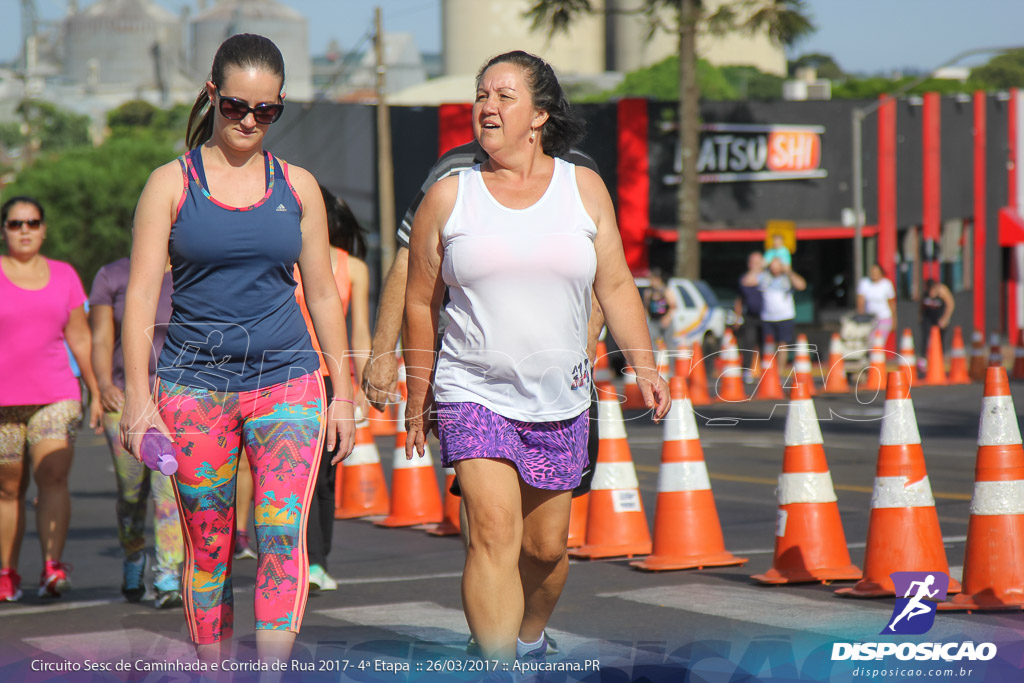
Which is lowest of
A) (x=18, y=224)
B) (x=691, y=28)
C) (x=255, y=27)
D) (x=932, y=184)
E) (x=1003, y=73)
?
(x=18, y=224)

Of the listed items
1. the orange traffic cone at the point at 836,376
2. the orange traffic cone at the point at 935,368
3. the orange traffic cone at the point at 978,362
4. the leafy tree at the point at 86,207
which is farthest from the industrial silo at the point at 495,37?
the orange traffic cone at the point at 836,376

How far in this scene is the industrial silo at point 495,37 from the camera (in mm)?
119562

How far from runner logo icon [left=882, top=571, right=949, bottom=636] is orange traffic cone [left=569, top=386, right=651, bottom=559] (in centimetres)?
194

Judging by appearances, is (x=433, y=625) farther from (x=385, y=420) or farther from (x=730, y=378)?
(x=730, y=378)

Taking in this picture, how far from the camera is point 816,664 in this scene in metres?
4.70

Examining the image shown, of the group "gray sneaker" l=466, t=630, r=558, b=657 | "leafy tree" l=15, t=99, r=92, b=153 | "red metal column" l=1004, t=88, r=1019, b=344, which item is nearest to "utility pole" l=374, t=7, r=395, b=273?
"red metal column" l=1004, t=88, r=1019, b=344

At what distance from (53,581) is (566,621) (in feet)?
8.59

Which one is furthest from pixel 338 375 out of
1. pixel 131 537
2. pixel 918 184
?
pixel 918 184

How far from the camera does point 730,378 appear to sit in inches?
837

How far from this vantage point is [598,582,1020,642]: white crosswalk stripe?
5.20 m

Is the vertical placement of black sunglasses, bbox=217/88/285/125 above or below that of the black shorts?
above

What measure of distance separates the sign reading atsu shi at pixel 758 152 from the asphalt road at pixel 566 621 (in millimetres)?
23632

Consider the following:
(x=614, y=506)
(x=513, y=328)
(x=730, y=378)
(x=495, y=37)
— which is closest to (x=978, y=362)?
(x=730, y=378)

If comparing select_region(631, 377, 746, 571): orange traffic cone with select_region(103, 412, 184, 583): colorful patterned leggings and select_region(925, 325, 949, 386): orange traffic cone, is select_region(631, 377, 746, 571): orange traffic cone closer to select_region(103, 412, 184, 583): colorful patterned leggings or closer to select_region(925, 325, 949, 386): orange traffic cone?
select_region(103, 412, 184, 583): colorful patterned leggings
